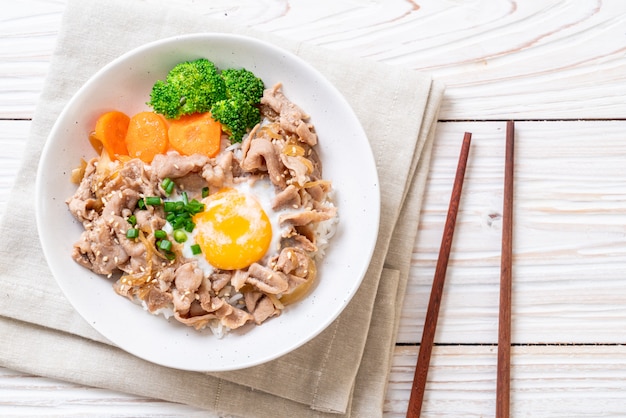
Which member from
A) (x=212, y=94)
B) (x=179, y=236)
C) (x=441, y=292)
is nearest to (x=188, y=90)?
(x=212, y=94)

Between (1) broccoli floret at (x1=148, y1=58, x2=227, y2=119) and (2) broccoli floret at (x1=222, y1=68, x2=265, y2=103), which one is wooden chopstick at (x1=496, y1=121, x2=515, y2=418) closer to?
(2) broccoli floret at (x1=222, y1=68, x2=265, y2=103)

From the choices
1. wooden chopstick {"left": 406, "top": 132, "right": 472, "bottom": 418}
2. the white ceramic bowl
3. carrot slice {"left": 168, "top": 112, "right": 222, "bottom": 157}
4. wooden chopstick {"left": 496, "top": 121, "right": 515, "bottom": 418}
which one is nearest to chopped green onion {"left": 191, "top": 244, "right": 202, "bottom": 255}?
the white ceramic bowl

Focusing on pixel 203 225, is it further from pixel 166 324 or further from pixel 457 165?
pixel 457 165

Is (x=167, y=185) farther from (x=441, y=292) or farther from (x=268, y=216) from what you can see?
(x=441, y=292)

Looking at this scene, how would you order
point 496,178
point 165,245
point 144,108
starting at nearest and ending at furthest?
point 165,245 < point 144,108 < point 496,178

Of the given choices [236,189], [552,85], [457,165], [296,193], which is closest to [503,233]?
[457,165]

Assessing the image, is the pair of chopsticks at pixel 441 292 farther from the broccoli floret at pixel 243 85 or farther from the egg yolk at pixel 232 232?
the broccoli floret at pixel 243 85
